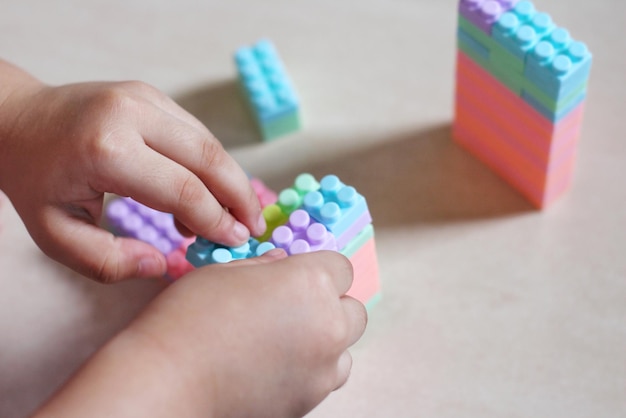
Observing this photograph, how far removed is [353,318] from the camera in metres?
0.53

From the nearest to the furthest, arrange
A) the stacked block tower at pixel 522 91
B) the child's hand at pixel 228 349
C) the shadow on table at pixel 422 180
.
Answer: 1. the child's hand at pixel 228 349
2. the stacked block tower at pixel 522 91
3. the shadow on table at pixel 422 180

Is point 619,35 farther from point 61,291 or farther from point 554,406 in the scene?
point 61,291

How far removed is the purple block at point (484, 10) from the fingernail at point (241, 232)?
31 centimetres

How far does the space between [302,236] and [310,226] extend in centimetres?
1

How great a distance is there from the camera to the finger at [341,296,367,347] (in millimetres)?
525

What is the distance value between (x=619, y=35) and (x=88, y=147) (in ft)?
2.16

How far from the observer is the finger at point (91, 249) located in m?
0.62

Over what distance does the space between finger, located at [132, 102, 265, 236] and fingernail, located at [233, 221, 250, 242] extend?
0.04 ft

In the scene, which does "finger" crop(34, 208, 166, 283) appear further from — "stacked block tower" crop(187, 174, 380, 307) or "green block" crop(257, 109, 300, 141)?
"green block" crop(257, 109, 300, 141)

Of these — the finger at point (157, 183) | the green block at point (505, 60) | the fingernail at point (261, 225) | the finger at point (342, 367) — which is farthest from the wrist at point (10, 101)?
the green block at point (505, 60)

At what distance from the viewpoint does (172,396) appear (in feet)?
1.50

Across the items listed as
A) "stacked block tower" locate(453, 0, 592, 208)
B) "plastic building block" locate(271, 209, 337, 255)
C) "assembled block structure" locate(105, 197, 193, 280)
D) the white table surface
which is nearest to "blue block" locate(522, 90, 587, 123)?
"stacked block tower" locate(453, 0, 592, 208)

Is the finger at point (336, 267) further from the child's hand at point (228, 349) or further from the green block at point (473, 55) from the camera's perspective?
the green block at point (473, 55)

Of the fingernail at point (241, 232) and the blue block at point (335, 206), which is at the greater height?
the blue block at point (335, 206)
